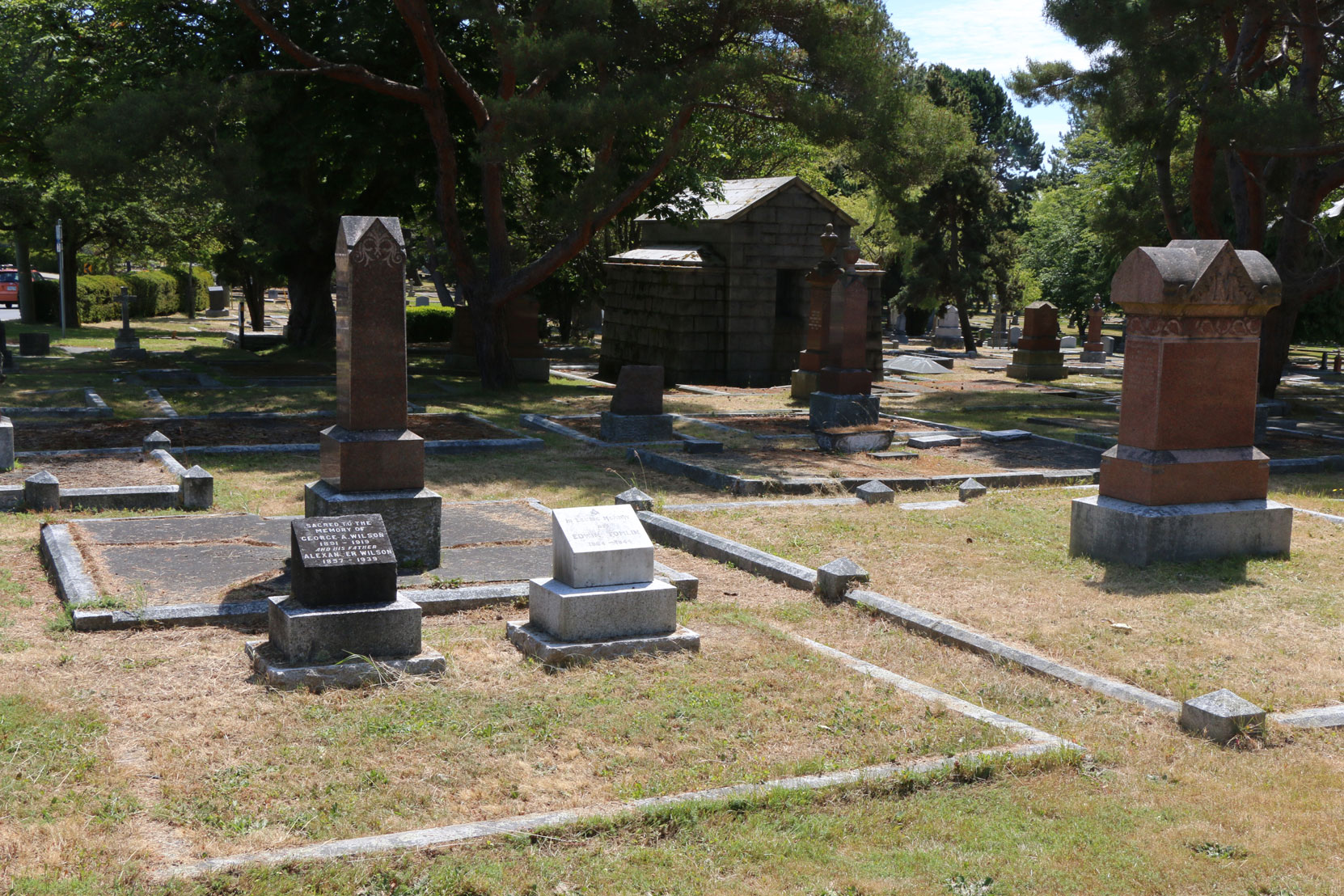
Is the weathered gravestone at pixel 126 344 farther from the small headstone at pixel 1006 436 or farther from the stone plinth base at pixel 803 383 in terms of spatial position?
the small headstone at pixel 1006 436

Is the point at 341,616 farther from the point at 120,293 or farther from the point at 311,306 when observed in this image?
the point at 120,293

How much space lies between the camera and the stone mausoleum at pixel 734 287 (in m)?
24.5

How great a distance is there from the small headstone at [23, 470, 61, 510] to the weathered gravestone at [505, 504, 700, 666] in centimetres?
534

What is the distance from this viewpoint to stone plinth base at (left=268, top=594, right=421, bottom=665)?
6352 mm

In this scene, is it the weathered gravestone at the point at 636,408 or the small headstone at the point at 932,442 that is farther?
the small headstone at the point at 932,442

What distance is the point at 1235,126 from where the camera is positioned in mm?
16938

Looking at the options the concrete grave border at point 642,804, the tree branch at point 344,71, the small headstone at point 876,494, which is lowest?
the concrete grave border at point 642,804

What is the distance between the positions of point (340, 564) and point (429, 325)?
97.2 ft

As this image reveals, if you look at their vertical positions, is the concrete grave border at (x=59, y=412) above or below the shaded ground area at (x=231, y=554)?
above

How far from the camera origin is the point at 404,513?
28.5 feet

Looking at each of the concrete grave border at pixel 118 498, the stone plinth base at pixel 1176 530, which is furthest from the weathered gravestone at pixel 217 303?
the stone plinth base at pixel 1176 530

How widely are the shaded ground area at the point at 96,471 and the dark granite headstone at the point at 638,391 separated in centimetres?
558

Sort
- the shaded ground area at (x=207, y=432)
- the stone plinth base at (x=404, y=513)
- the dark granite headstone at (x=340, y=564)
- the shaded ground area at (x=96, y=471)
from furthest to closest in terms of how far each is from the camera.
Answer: the shaded ground area at (x=207, y=432)
the shaded ground area at (x=96, y=471)
the stone plinth base at (x=404, y=513)
the dark granite headstone at (x=340, y=564)

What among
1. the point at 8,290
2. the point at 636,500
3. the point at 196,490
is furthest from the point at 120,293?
the point at 636,500
